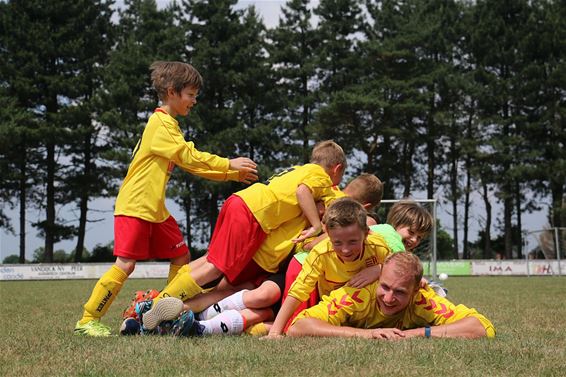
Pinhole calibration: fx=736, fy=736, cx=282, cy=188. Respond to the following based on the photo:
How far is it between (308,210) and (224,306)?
3.28 feet

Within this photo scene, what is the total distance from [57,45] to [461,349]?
3731 cm

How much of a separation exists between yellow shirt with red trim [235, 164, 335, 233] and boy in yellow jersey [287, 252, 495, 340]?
2.81ft

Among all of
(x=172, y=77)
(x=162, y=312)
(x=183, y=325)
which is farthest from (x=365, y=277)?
(x=172, y=77)

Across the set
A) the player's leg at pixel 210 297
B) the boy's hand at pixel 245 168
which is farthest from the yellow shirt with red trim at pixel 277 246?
the boy's hand at pixel 245 168

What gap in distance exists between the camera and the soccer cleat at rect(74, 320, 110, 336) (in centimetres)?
559

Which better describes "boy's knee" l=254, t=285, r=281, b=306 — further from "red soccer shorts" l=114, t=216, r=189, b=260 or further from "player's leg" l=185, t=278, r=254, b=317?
"red soccer shorts" l=114, t=216, r=189, b=260

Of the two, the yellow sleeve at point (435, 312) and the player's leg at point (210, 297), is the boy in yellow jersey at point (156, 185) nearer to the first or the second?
the player's leg at point (210, 297)

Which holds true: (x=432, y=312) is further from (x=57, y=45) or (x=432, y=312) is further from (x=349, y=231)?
(x=57, y=45)

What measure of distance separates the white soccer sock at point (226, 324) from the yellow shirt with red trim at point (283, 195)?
2.30ft

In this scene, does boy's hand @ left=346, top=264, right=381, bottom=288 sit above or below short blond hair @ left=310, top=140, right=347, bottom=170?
below

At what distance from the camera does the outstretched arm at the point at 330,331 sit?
4777mm

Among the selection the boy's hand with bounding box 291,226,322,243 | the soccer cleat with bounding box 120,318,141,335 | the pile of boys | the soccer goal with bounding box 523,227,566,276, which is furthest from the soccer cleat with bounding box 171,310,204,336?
the soccer goal with bounding box 523,227,566,276

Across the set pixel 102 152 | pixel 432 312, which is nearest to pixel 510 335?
pixel 432 312

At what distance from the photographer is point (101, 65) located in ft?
131
